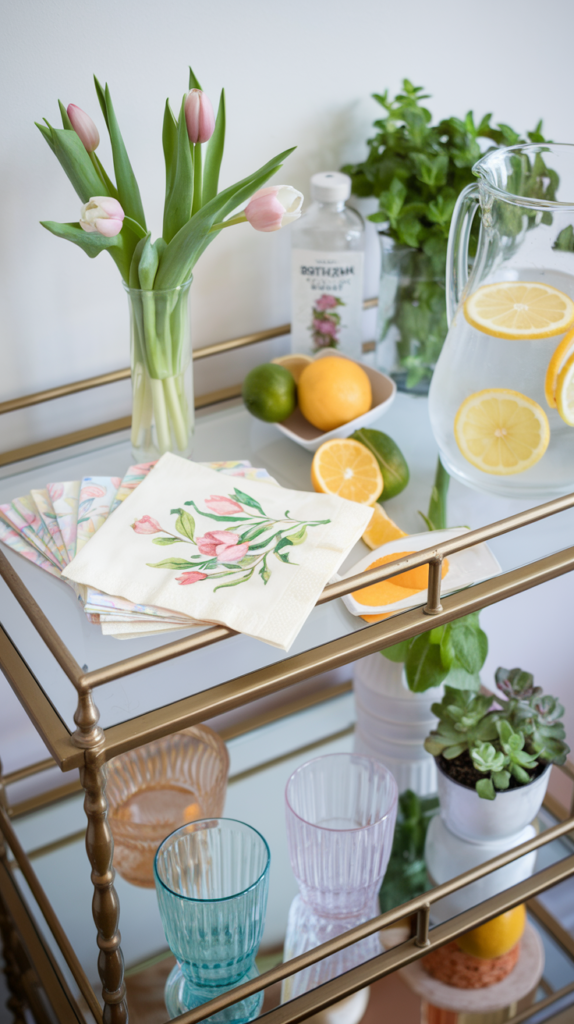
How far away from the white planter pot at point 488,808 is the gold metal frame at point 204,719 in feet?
0.18

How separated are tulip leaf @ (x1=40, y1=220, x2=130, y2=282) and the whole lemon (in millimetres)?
208

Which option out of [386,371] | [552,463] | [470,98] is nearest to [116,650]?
[552,463]

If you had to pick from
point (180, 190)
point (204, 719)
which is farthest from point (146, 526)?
point (180, 190)

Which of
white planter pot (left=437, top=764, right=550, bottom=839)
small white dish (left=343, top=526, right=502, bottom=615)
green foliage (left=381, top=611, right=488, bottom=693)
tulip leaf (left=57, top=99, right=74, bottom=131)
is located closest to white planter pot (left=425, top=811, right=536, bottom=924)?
white planter pot (left=437, top=764, right=550, bottom=839)

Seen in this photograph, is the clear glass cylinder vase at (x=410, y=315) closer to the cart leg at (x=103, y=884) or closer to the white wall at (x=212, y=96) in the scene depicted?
the white wall at (x=212, y=96)

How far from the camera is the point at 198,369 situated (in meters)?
0.97

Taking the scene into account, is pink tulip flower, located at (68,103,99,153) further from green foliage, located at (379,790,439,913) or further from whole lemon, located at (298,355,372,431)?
green foliage, located at (379,790,439,913)

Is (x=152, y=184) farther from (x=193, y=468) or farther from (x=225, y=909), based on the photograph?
(x=225, y=909)

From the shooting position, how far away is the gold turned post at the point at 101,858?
521mm

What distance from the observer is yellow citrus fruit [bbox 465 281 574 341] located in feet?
2.26

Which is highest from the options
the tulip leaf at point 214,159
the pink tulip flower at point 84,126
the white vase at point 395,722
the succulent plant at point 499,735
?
the pink tulip flower at point 84,126

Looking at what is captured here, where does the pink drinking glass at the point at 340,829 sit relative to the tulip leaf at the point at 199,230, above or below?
below

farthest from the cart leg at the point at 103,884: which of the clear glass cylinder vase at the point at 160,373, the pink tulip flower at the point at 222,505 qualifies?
the clear glass cylinder vase at the point at 160,373

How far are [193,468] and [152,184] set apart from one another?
1.00ft
